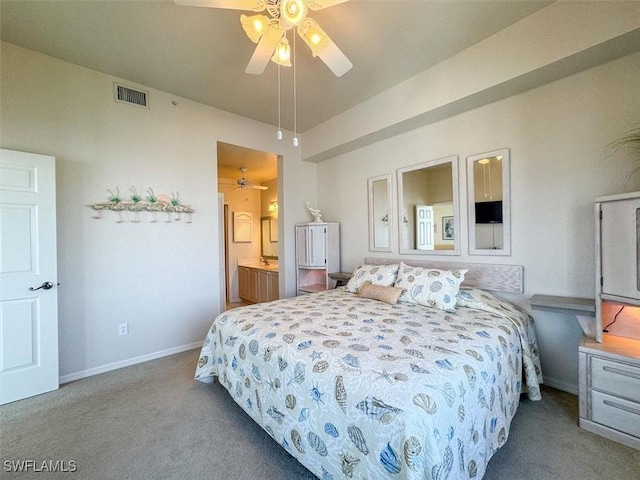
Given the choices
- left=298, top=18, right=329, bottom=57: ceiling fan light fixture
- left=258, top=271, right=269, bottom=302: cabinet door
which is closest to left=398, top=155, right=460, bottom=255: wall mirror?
left=298, top=18, right=329, bottom=57: ceiling fan light fixture

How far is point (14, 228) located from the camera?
2.25m

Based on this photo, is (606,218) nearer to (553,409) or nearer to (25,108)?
(553,409)

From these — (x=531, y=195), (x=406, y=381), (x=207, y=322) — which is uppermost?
(x=531, y=195)

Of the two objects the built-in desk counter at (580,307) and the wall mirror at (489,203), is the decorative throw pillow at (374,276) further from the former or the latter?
the built-in desk counter at (580,307)

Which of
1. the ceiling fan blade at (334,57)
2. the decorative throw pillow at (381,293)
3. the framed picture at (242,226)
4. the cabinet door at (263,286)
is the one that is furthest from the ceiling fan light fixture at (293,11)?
the framed picture at (242,226)

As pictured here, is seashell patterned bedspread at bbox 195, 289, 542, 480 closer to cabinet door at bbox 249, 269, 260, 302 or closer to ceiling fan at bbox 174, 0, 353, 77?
ceiling fan at bbox 174, 0, 353, 77

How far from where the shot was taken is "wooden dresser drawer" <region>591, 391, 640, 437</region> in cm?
164

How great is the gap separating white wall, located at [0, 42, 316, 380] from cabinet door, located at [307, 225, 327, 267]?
1.34m

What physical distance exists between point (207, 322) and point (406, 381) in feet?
9.78

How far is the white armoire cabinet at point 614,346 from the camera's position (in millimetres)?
1646

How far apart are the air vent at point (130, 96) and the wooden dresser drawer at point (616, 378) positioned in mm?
4639

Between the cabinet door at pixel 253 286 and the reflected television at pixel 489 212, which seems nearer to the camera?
the reflected television at pixel 489 212

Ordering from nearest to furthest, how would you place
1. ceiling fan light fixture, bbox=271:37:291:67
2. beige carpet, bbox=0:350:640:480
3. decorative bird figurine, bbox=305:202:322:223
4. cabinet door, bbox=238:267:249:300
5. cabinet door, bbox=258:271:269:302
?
beige carpet, bbox=0:350:640:480 < ceiling fan light fixture, bbox=271:37:291:67 < decorative bird figurine, bbox=305:202:322:223 < cabinet door, bbox=258:271:269:302 < cabinet door, bbox=238:267:249:300

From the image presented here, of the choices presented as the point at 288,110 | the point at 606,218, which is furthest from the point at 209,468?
the point at 288,110
